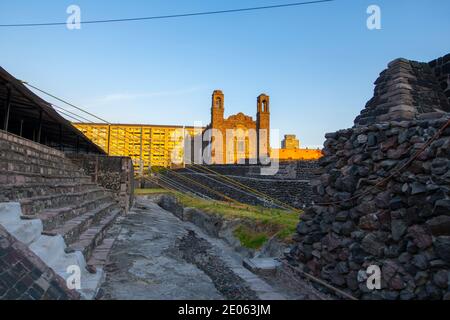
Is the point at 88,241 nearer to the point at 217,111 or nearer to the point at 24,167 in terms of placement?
the point at 24,167

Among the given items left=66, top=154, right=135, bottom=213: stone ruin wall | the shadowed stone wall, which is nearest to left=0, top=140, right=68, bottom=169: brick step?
the shadowed stone wall

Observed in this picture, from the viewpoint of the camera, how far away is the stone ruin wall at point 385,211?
3.46 metres

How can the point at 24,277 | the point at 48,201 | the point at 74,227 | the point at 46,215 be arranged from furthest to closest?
1. the point at 48,201
2. the point at 74,227
3. the point at 46,215
4. the point at 24,277

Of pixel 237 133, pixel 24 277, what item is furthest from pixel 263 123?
pixel 24 277

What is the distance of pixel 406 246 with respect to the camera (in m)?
3.77

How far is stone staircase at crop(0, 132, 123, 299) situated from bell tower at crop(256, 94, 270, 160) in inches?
1418

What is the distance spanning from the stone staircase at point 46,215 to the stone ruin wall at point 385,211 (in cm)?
356

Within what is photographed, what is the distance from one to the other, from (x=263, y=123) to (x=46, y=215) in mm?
39253

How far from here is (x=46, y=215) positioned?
5.17 m

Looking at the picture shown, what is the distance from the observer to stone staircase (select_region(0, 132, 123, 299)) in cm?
410

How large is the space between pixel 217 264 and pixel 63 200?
143 inches

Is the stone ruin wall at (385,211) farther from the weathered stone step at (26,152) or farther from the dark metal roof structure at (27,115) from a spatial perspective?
the dark metal roof structure at (27,115)

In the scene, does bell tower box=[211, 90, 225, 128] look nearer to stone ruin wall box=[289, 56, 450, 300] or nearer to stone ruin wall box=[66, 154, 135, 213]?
stone ruin wall box=[66, 154, 135, 213]
